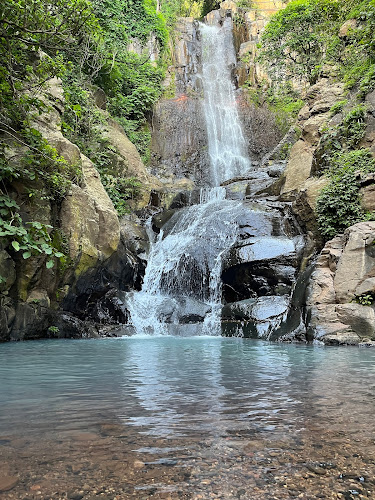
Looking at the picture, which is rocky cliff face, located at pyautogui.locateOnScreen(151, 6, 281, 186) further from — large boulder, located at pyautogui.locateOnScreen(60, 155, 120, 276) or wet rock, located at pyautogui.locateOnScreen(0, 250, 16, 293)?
wet rock, located at pyautogui.locateOnScreen(0, 250, 16, 293)

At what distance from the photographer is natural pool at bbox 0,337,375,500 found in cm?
145

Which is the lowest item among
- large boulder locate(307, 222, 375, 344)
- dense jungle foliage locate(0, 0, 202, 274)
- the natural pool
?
the natural pool

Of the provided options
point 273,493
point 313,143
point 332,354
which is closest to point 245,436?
point 273,493

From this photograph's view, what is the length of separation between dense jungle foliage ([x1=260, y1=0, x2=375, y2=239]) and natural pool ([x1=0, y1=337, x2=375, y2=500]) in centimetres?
719

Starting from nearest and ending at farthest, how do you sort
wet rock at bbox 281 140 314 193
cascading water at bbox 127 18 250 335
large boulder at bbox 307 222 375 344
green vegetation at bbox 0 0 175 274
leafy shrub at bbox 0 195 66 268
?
leafy shrub at bbox 0 195 66 268 < green vegetation at bbox 0 0 175 274 < large boulder at bbox 307 222 375 344 < cascading water at bbox 127 18 250 335 < wet rock at bbox 281 140 314 193

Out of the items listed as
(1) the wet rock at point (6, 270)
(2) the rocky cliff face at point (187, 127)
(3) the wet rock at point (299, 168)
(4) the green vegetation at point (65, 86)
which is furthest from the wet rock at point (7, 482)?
(2) the rocky cliff face at point (187, 127)

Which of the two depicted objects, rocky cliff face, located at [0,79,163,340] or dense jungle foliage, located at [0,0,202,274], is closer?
dense jungle foliage, located at [0,0,202,274]

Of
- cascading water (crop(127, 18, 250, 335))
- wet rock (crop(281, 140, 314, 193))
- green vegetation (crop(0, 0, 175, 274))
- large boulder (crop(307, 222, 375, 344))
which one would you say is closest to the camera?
green vegetation (crop(0, 0, 175, 274))

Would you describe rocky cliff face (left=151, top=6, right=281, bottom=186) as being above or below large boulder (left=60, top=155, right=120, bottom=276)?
above

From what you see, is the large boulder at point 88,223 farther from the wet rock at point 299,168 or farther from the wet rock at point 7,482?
the wet rock at point 7,482

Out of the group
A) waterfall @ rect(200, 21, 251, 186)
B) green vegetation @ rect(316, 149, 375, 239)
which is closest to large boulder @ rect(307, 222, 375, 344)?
green vegetation @ rect(316, 149, 375, 239)

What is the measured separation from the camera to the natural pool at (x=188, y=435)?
4.75 feet

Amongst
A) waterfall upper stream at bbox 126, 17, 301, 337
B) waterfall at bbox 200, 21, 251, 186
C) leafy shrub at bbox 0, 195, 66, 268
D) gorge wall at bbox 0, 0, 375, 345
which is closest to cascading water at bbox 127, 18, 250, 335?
waterfall upper stream at bbox 126, 17, 301, 337

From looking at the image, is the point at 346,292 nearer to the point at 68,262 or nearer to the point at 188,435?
the point at 68,262
